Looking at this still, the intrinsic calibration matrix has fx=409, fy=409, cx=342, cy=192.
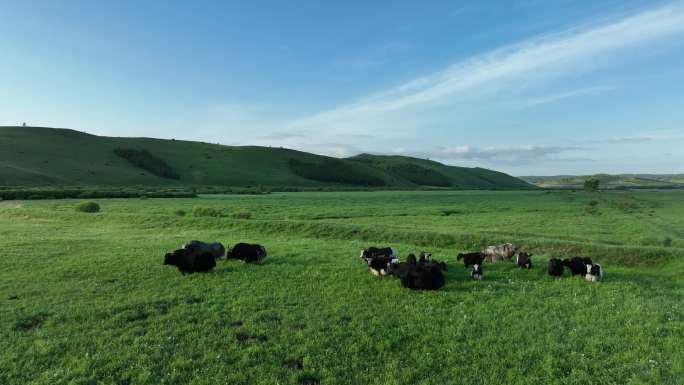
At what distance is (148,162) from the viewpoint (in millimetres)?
143750

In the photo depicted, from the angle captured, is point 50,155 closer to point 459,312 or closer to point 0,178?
point 0,178

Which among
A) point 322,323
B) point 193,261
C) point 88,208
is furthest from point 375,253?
point 88,208

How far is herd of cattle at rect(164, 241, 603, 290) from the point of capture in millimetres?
15000

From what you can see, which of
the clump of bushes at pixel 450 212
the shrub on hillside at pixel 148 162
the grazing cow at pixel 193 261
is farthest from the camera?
the shrub on hillside at pixel 148 162

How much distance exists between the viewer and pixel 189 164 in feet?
510

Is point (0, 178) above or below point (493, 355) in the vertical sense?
above

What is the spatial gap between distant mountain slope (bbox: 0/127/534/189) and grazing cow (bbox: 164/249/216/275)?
291 ft

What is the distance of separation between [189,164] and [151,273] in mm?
147821

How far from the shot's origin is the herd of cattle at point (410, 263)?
1500 cm

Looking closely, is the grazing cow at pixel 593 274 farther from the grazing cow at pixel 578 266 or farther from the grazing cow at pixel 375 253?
the grazing cow at pixel 375 253

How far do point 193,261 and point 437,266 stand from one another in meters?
10.1

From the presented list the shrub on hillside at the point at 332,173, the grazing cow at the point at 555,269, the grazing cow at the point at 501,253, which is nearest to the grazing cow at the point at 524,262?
the grazing cow at the point at 555,269

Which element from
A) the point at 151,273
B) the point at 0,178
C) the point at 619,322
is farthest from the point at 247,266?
the point at 0,178

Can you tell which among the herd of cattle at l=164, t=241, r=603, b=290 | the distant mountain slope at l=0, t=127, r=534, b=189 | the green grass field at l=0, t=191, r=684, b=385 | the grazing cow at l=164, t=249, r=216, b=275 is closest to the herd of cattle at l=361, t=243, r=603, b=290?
the herd of cattle at l=164, t=241, r=603, b=290
